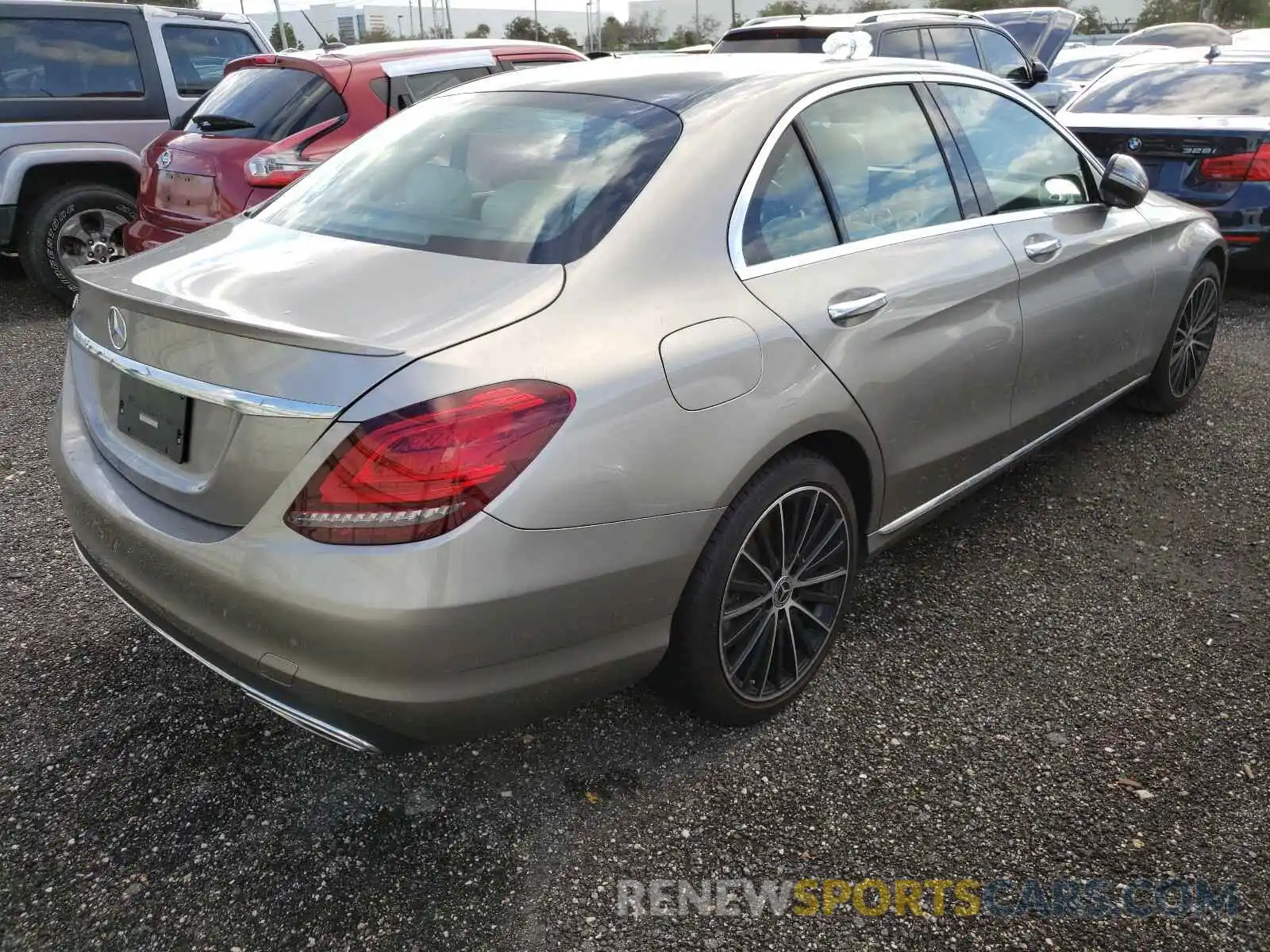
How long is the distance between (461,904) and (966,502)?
2646 millimetres

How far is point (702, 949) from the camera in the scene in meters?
2.03

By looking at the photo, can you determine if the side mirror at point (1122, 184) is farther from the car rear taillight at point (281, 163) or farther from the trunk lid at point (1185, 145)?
the car rear taillight at point (281, 163)

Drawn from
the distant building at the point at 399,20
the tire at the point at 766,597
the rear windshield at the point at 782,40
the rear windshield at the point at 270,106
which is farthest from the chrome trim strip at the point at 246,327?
the distant building at the point at 399,20

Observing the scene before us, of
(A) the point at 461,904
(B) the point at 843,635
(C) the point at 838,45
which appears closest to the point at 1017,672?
(B) the point at 843,635

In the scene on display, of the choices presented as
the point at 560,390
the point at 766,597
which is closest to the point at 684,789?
the point at 766,597

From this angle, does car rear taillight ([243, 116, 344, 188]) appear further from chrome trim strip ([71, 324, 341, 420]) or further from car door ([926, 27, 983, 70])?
car door ([926, 27, 983, 70])

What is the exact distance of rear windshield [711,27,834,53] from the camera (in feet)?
25.2

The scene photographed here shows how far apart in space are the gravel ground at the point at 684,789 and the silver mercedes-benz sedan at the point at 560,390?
1.05ft

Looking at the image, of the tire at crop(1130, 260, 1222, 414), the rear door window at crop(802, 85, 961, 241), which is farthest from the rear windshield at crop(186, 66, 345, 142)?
the tire at crop(1130, 260, 1222, 414)

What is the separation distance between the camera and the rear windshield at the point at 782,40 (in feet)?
25.2

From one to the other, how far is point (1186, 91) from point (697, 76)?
17.3 feet

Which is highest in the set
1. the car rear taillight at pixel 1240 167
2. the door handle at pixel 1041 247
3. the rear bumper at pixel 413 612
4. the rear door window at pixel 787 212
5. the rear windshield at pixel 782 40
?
the rear windshield at pixel 782 40

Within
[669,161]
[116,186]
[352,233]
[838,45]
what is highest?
[838,45]

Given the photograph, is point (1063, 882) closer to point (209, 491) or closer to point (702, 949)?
point (702, 949)
